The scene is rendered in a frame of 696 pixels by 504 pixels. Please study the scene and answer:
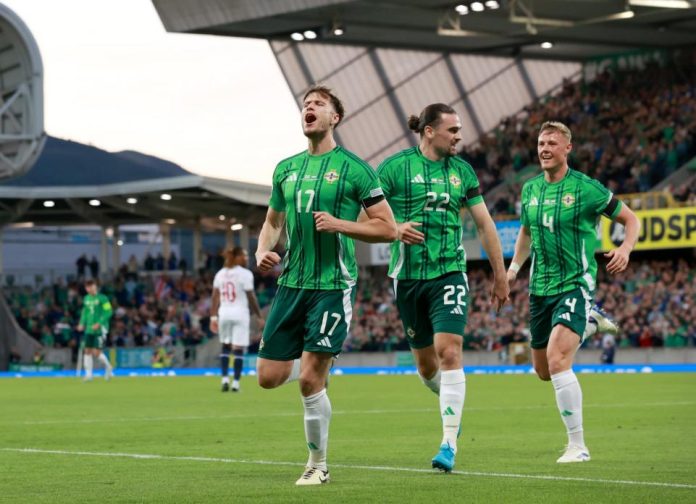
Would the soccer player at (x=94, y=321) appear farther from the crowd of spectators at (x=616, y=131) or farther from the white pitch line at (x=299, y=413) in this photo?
the crowd of spectators at (x=616, y=131)

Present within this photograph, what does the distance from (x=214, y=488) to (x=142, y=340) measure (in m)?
41.8

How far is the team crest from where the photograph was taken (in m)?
9.39

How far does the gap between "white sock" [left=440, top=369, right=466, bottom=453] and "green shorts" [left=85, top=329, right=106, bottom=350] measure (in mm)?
22434

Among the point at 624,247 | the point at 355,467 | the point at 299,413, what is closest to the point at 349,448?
the point at 355,467

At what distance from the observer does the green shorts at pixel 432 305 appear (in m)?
10.5

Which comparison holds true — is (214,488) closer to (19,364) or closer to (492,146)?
(19,364)

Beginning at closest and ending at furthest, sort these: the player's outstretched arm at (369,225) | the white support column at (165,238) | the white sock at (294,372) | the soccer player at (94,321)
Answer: the player's outstretched arm at (369,225)
the white sock at (294,372)
the soccer player at (94,321)
the white support column at (165,238)

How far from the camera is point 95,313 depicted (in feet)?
106

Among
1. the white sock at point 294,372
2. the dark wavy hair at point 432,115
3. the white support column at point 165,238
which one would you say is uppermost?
the white support column at point 165,238

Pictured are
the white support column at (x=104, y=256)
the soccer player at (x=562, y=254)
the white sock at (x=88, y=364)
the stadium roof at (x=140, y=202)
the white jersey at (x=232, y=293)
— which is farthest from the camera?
the white support column at (x=104, y=256)

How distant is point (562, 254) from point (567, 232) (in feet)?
0.59

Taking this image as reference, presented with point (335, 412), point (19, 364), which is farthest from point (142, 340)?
point (335, 412)

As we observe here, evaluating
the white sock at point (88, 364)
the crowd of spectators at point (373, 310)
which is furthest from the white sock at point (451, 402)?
the crowd of spectators at point (373, 310)

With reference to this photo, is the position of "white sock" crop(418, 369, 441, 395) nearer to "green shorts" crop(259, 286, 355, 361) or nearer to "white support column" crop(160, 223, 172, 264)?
"green shorts" crop(259, 286, 355, 361)
